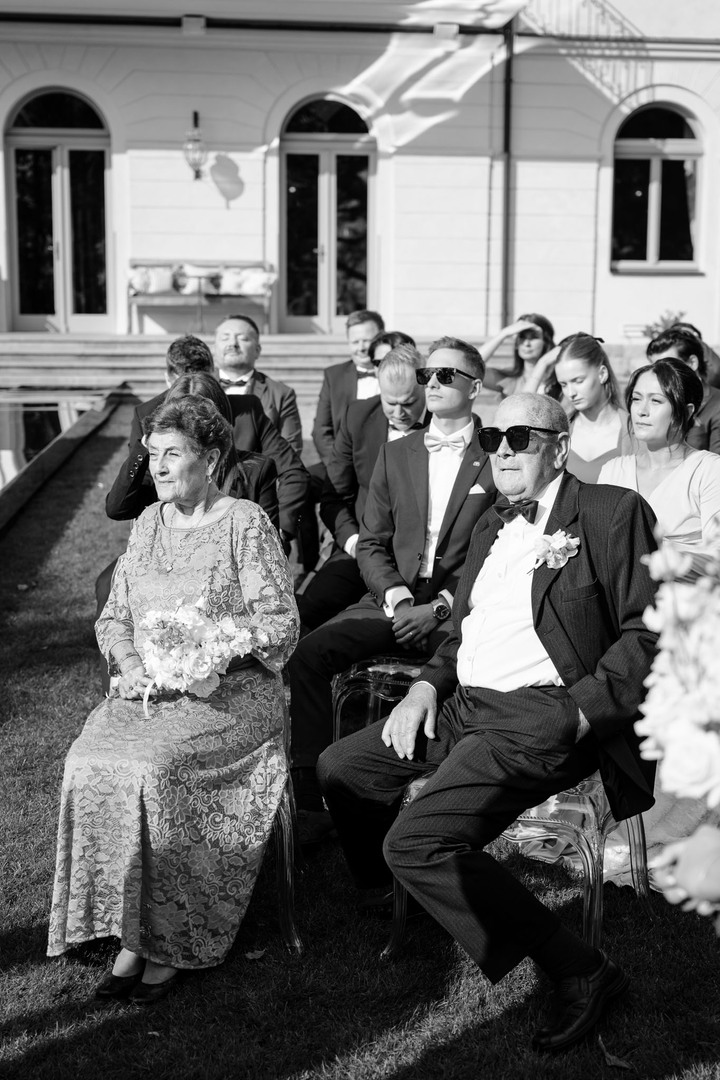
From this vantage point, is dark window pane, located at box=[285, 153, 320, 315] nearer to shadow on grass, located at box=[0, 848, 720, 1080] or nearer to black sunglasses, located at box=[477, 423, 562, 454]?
black sunglasses, located at box=[477, 423, 562, 454]

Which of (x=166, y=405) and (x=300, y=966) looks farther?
(x=166, y=405)

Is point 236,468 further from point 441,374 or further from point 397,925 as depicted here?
point 397,925

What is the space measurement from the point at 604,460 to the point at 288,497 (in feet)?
5.49

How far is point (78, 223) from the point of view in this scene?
1878 cm

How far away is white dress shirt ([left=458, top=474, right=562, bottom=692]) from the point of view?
3541 millimetres

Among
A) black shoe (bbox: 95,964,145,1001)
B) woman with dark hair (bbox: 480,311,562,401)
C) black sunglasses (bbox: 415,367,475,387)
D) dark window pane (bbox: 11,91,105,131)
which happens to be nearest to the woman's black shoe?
black shoe (bbox: 95,964,145,1001)

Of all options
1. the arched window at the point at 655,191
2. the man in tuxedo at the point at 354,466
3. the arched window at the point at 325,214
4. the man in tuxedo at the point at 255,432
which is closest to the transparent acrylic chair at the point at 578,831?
the man in tuxedo at the point at 354,466

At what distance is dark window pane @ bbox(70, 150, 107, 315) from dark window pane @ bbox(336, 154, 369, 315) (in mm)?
3726

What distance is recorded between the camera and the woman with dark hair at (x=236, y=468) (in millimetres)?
4594

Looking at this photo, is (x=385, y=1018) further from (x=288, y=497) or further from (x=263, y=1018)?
(x=288, y=497)

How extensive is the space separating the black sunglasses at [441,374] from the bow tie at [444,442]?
0.22 metres

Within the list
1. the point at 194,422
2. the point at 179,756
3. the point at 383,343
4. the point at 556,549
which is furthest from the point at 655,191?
the point at 179,756

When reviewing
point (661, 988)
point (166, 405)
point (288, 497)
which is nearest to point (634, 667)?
point (661, 988)

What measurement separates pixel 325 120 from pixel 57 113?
4.10 metres
